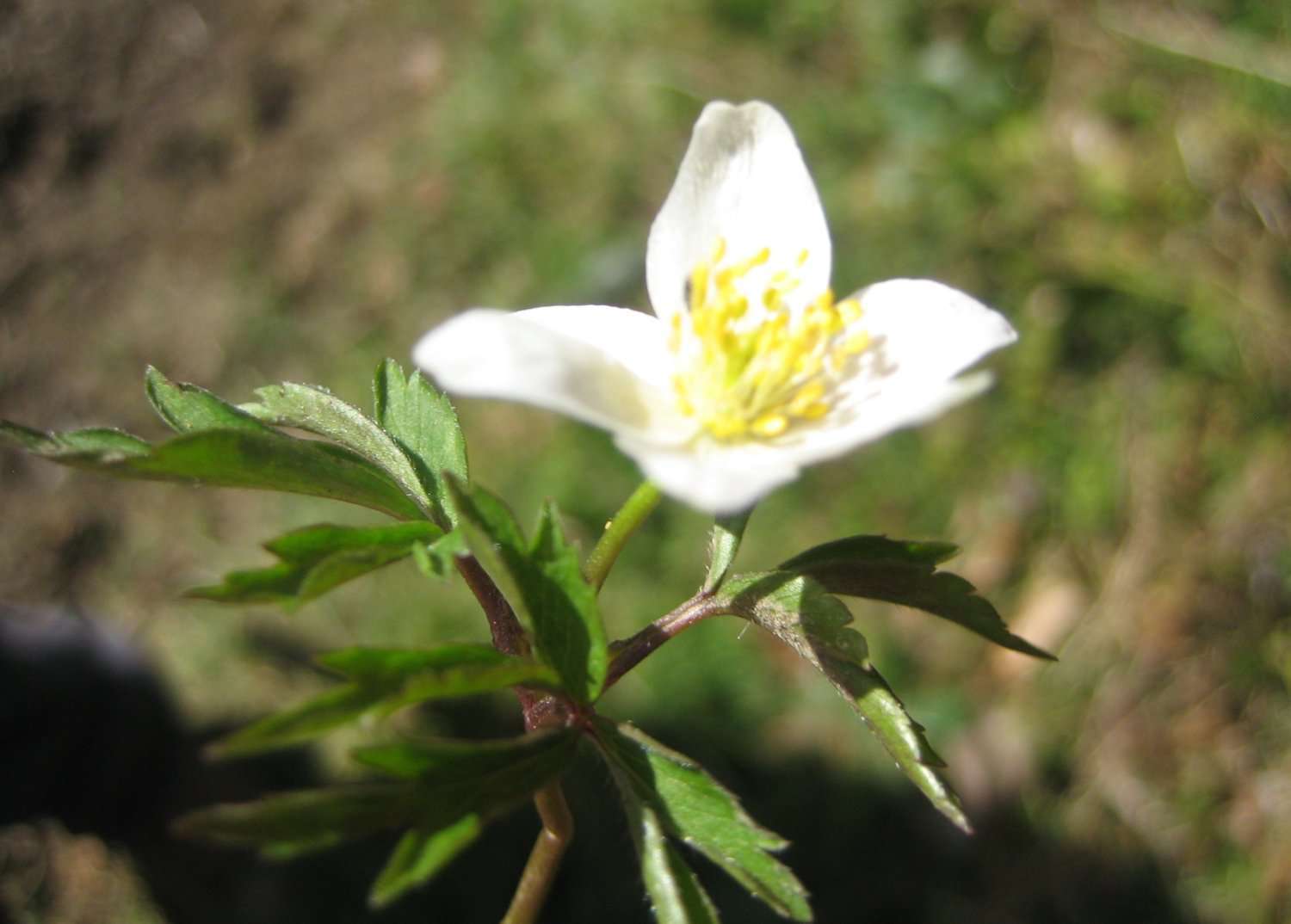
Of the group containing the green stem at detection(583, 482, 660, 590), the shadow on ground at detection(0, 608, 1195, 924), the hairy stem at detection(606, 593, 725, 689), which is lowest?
the shadow on ground at detection(0, 608, 1195, 924)

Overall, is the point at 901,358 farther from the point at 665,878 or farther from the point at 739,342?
the point at 665,878

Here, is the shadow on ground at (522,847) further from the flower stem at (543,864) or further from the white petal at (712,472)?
the white petal at (712,472)

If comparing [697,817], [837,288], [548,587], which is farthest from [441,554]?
[837,288]

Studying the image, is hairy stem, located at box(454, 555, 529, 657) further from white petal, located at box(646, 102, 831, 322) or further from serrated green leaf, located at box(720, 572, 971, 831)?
white petal, located at box(646, 102, 831, 322)

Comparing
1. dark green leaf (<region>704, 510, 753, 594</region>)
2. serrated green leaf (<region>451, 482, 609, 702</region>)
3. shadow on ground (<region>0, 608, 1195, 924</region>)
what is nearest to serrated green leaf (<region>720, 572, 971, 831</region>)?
dark green leaf (<region>704, 510, 753, 594</region>)

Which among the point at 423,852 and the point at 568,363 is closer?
the point at 423,852

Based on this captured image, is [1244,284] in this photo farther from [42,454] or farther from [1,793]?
[1,793]

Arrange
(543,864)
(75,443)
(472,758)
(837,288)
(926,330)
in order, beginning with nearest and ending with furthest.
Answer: (472,758)
(75,443)
(543,864)
(926,330)
(837,288)
